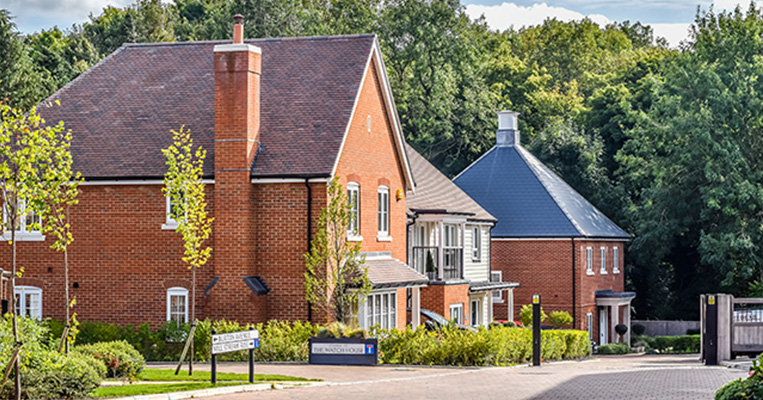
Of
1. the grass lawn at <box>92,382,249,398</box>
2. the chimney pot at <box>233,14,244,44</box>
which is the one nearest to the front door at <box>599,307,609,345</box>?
the chimney pot at <box>233,14,244,44</box>

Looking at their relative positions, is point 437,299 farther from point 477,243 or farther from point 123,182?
point 123,182

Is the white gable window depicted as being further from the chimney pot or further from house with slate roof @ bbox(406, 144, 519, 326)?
the chimney pot

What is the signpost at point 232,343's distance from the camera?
20.3 metres

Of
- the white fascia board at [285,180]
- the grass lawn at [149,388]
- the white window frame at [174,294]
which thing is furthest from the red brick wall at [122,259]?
the grass lawn at [149,388]

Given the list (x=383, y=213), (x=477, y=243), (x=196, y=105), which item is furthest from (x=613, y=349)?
(x=196, y=105)

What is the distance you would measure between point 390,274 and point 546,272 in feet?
62.6

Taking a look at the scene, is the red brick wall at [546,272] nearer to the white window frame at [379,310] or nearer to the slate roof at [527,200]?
the slate roof at [527,200]

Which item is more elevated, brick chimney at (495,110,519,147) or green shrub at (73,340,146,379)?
brick chimney at (495,110,519,147)

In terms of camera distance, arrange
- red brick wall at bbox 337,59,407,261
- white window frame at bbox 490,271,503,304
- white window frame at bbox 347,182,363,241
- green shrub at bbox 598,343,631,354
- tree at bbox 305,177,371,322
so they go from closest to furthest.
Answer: tree at bbox 305,177,371,322, white window frame at bbox 347,182,363,241, red brick wall at bbox 337,59,407,261, green shrub at bbox 598,343,631,354, white window frame at bbox 490,271,503,304

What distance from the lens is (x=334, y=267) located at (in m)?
31.1

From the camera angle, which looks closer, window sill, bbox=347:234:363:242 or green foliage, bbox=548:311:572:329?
window sill, bbox=347:234:363:242

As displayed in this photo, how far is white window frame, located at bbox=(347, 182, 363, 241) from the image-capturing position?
32375 millimetres

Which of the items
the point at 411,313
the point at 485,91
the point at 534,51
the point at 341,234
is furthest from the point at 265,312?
the point at 534,51

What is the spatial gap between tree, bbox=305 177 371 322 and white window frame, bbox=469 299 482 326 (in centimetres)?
1508
